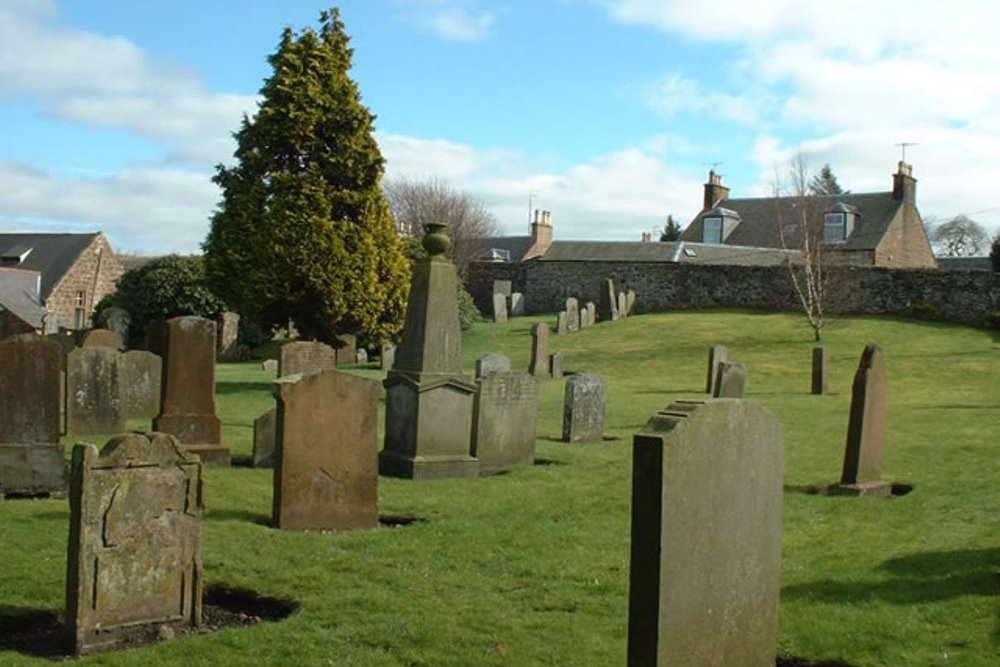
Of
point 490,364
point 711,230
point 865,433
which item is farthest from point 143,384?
point 711,230

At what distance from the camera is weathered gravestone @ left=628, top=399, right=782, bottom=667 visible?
195 inches

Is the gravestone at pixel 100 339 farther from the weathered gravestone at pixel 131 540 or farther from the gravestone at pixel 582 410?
the weathered gravestone at pixel 131 540

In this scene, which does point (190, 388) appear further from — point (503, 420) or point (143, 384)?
point (143, 384)

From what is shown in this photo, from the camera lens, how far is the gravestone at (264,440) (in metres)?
13.6

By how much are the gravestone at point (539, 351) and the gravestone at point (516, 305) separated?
2224 centimetres

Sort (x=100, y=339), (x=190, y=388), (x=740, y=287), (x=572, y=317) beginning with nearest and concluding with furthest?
(x=190, y=388), (x=100, y=339), (x=572, y=317), (x=740, y=287)

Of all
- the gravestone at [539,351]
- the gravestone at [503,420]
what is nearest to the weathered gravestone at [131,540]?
the gravestone at [503,420]

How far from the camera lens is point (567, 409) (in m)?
16.7

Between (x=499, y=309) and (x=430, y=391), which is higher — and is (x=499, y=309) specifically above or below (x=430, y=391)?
above

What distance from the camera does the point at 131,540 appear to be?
6.68 meters

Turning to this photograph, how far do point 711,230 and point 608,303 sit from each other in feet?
61.8

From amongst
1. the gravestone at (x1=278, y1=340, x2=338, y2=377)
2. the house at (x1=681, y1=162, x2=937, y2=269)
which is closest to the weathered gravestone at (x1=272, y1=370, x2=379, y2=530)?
the gravestone at (x1=278, y1=340, x2=338, y2=377)

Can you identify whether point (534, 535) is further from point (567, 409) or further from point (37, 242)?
point (37, 242)

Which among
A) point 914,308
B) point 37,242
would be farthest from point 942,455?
point 37,242
